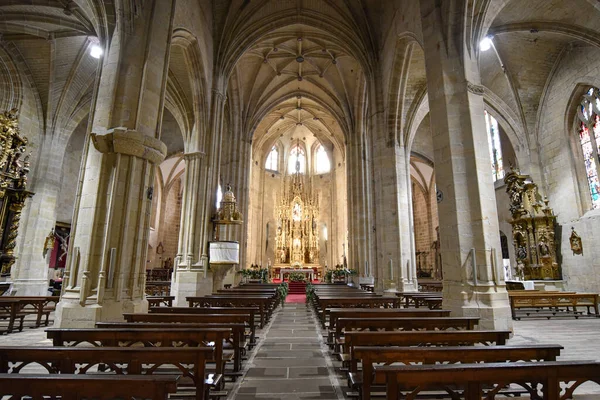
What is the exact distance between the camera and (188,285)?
11.0m

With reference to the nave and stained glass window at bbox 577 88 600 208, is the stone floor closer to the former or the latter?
the nave

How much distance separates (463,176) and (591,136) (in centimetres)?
969

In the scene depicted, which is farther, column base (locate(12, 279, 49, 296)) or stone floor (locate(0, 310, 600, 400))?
column base (locate(12, 279, 49, 296))

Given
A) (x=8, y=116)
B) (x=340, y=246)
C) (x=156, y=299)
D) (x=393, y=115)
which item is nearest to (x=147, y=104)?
(x=156, y=299)

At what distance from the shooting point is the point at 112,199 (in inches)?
239

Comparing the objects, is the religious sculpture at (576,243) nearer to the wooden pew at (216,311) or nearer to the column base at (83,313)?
the wooden pew at (216,311)

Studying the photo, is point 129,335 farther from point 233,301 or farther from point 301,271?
point 301,271

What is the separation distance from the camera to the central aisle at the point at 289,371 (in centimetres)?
349

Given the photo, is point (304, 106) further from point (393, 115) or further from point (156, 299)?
point (156, 299)

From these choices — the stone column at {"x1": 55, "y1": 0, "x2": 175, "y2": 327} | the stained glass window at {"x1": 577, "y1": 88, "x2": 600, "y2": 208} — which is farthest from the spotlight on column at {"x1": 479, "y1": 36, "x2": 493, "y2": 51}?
the stone column at {"x1": 55, "y1": 0, "x2": 175, "y2": 327}

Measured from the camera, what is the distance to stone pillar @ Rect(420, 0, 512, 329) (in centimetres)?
611

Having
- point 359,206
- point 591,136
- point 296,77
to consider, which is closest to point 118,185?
point 359,206

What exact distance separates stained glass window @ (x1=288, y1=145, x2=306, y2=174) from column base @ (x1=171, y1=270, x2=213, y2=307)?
19.8 meters

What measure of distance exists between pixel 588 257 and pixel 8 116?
21103mm
